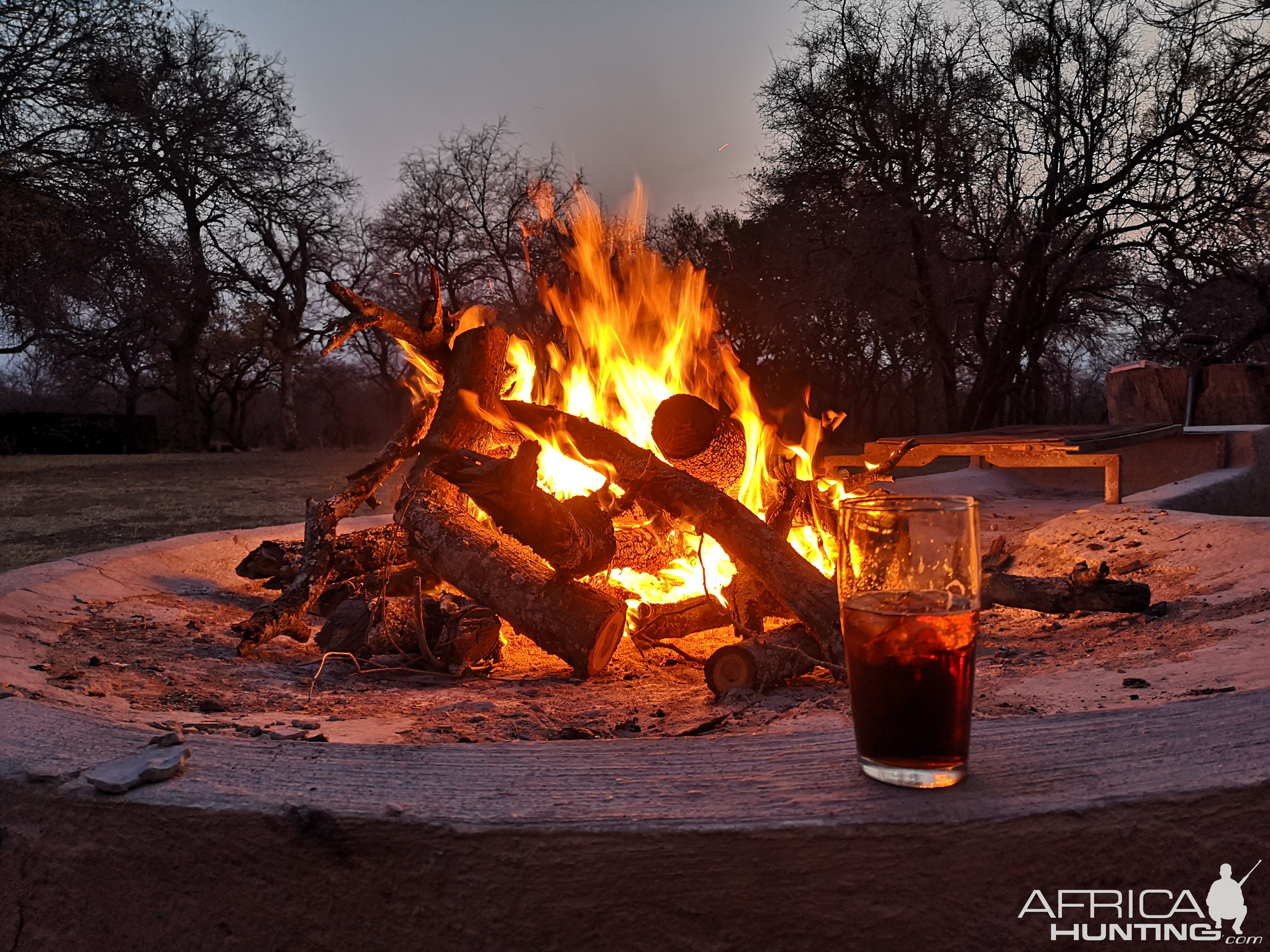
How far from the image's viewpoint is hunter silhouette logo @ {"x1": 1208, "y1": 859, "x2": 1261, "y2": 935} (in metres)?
1.16

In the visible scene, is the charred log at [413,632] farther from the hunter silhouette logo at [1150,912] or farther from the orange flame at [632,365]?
the hunter silhouette logo at [1150,912]

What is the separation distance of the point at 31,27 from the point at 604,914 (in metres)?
11.9

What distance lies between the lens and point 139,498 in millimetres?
9234

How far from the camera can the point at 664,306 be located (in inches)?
156

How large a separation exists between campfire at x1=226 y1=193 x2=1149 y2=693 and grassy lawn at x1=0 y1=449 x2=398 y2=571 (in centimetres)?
67

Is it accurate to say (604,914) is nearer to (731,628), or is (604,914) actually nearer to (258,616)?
(258,616)

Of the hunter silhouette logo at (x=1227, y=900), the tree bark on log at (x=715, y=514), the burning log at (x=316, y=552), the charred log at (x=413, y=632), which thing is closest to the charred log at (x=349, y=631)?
the charred log at (x=413, y=632)

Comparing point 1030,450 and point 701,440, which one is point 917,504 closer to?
point 701,440

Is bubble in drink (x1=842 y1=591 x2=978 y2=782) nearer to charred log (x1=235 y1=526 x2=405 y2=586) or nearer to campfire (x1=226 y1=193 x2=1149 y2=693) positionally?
campfire (x1=226 y1=193 x2=1149 y2=693)

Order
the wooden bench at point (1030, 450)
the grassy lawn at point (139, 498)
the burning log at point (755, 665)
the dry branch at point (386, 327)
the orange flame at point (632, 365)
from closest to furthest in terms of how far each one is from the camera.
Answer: the burning log at point (755, 665) → the dry branch at point (386, 327) → the orange flame at point (632, 365) → the wooden bench at point (1030, 450) → the grassy lawn at point (139, 498)

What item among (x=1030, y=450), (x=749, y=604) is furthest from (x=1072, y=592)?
(x=1030, y=450)

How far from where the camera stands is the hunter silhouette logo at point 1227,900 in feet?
3.81

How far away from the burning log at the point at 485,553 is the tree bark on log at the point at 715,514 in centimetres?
15

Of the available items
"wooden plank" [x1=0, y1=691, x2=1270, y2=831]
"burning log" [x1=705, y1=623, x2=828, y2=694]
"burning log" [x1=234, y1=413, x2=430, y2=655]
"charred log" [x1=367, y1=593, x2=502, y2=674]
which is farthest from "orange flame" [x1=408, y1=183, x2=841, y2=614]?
"wooden plank" [x1=0, y1=691, x2=1270, y2=831]
